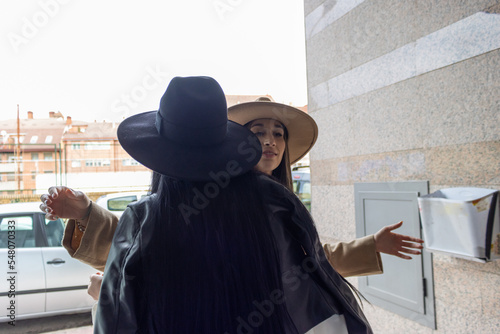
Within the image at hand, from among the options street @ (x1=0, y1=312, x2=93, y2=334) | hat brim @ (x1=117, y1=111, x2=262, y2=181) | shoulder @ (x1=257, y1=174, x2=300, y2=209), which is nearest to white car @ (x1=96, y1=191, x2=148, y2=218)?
street @ (x1=0, y1=312, x2=93, y2=334)

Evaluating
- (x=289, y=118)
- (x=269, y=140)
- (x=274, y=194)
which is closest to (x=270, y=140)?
(x=269, y=140)

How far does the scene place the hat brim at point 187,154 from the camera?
0.83m

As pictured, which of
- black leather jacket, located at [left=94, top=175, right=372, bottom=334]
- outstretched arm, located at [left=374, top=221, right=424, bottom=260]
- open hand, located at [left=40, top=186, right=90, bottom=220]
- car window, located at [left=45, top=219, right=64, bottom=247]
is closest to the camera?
black leather jacket, located at [left=94, top=175, right=372, bottom=334]

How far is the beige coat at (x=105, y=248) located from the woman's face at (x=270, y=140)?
20.4 inches

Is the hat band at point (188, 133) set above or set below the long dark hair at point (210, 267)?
above

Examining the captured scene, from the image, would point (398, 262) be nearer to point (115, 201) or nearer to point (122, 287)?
point (122, 287)

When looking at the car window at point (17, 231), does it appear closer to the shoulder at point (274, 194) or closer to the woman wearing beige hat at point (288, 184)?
the woman wearing beige hat at point (288, 184)

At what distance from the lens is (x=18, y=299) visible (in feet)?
11.1

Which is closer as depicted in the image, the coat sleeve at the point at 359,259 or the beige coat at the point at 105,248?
the beige coat at the point at 105,248

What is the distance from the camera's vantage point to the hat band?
0.87 m

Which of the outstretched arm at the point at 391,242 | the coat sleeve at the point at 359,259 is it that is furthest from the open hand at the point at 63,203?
the outstretched arm at the point at 391,242

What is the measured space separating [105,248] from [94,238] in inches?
2.1

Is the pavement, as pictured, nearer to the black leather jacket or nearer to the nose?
the nose

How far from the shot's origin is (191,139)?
88 centimetres
